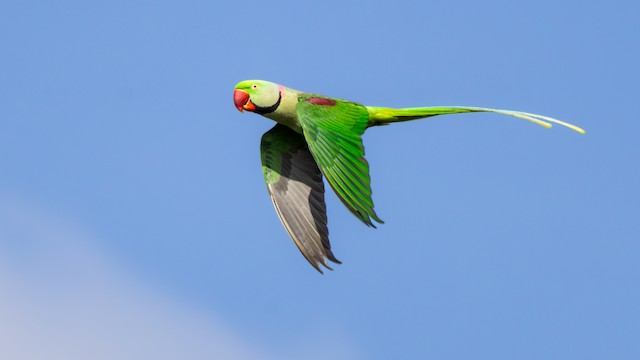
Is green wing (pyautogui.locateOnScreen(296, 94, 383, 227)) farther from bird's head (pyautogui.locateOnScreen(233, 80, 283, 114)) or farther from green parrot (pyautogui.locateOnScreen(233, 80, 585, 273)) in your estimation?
bird's head (pyautogui.locateOnScreen(233, 80, 283, 114))

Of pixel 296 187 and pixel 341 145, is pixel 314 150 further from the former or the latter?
pixel 296 187

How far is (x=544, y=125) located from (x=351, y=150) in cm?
260

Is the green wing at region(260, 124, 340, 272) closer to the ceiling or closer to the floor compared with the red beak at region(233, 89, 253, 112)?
closer to the floor

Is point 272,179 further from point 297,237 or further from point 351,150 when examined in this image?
point 351,150

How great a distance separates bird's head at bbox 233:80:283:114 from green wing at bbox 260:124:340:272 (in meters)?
0.91

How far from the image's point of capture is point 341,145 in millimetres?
14469

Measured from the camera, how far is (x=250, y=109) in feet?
51.5

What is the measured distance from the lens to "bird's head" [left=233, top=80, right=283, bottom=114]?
15.5m

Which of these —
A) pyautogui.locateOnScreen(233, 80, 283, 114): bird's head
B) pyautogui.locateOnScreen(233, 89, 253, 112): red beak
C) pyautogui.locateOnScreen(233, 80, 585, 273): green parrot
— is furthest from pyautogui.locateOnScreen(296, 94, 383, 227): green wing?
pyautogui.locateOnScreen(233, 89, 253, 112): red beak

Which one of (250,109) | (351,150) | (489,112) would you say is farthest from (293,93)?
(489,112)

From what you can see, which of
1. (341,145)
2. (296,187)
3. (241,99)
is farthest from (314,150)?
(296,187)

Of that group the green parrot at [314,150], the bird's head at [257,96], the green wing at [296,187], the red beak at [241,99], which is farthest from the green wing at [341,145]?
the green wing at [296,187]

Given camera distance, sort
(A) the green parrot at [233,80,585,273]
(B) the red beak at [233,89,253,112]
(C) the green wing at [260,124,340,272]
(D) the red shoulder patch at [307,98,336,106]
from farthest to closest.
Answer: (C) the green wing at [260,124,340,272], (B) the red beak at [233,89,253,112], (D) the red shoulder patch at [307,98,336,106], (A) the green parrot at [233,80,585,273]

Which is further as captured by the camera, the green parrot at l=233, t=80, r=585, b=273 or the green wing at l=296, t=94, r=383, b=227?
the green parrot at l=233, t=80, r=585, b=273
